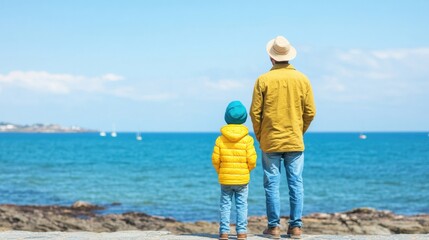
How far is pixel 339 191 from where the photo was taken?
32469 mm

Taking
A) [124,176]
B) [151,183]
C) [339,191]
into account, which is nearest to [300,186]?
[339,191]

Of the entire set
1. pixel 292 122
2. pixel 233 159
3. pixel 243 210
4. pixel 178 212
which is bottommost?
pixel 178 212

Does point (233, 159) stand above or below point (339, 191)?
above

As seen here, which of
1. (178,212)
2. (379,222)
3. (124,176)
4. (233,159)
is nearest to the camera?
(233,159)

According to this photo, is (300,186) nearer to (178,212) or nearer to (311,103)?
(311,103)

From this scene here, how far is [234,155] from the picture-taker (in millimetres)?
7371

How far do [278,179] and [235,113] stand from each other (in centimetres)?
113

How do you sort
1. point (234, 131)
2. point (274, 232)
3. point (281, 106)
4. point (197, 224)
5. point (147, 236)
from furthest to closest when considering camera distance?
point (197, 224) → point (147, 236) → point (274, 232) → point (281, 106) → point (234, 131)

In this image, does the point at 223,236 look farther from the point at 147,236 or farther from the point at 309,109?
the point at 309,109

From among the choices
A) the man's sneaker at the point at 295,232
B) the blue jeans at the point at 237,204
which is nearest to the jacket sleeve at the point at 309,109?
the blue jeans at the point at 237,204

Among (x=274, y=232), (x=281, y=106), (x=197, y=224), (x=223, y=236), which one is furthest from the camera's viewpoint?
(x=197, y=224)

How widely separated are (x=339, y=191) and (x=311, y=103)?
84.4ft

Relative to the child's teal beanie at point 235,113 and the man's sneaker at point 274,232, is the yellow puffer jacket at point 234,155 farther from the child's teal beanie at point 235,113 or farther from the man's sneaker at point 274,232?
the man's sneaker at point 274,232

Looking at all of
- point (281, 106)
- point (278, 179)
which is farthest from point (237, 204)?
point (281, 106)
